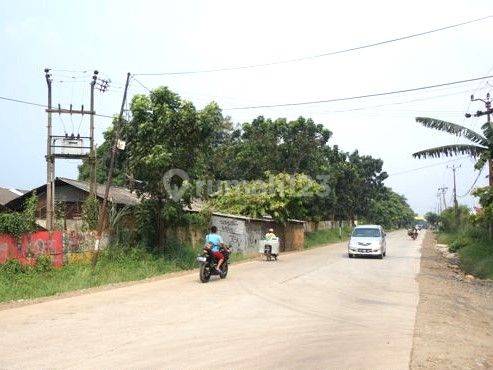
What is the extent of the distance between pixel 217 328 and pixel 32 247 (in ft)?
33.2

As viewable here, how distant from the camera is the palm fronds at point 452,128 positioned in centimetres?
2444

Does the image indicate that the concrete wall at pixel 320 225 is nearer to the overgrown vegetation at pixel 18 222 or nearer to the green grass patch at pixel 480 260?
the green grass patch at pixel 480 260

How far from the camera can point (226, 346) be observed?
26.1ft

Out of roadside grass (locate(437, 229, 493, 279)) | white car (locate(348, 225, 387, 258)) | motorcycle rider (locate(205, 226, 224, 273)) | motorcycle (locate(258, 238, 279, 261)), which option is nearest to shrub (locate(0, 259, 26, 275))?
motorcycle rider (locate(205, 226, 224, 273))

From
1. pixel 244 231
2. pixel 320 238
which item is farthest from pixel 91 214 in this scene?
pixel 320 238

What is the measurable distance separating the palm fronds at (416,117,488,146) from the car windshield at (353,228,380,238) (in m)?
6.73

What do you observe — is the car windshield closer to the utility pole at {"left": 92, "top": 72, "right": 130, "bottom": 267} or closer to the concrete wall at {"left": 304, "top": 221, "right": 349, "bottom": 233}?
the utility pole at {"left": 92, "top": 72, "right": 130, "bottom": 267}

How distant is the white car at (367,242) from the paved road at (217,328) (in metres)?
12.8

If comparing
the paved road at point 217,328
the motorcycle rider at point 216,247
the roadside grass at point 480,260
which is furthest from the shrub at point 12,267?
the roadside grass at point 480,260

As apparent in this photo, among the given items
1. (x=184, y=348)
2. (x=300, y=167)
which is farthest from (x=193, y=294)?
(x=300, y=167)

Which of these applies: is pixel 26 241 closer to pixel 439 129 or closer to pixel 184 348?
pixel 184 348

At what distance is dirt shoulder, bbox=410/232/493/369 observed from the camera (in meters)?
7.64

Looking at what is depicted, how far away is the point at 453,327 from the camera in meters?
10.3

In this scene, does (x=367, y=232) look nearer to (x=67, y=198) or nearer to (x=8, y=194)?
(x=67, y=198)
